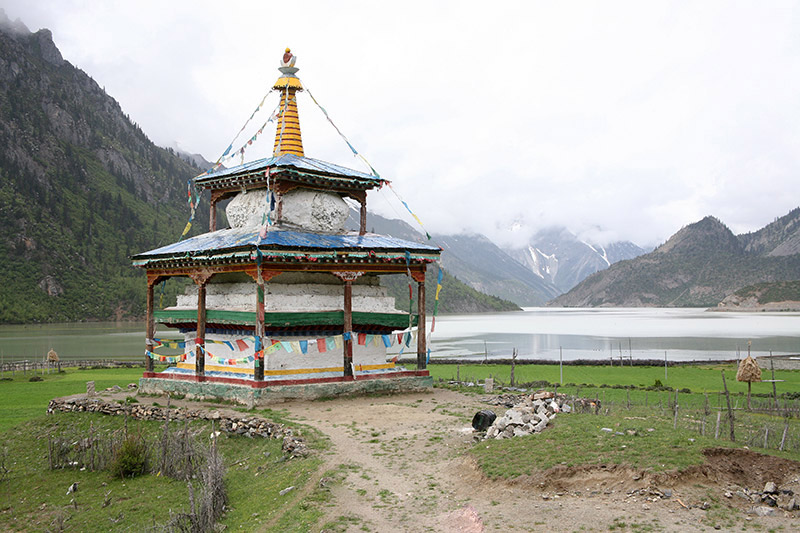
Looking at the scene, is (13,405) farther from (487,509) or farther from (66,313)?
(66,313)

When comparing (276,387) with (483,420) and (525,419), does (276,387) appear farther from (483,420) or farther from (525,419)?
(525,419)

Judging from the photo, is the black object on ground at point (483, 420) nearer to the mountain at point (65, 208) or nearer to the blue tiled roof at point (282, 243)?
the blue tiled roof at point (282, 243)

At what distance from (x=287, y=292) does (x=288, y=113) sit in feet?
28.2

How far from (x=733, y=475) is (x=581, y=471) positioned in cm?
270

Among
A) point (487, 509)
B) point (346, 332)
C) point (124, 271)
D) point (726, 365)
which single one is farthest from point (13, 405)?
point (124, 271)

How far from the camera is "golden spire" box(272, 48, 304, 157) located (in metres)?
27.4

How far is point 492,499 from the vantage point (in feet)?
38.2

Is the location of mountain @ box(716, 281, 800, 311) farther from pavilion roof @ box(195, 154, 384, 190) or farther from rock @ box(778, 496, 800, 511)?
rock @ box(778, 496, 800, 511)

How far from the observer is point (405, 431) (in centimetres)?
1769

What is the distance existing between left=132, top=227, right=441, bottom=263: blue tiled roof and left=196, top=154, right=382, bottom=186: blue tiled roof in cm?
224

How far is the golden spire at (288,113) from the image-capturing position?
90.0ft

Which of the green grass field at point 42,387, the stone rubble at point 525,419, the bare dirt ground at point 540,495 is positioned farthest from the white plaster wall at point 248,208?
the stone rubble at point 525,419

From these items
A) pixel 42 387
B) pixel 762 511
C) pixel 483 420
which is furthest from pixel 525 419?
pixel 42 387

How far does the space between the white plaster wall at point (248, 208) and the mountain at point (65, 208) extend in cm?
10608
